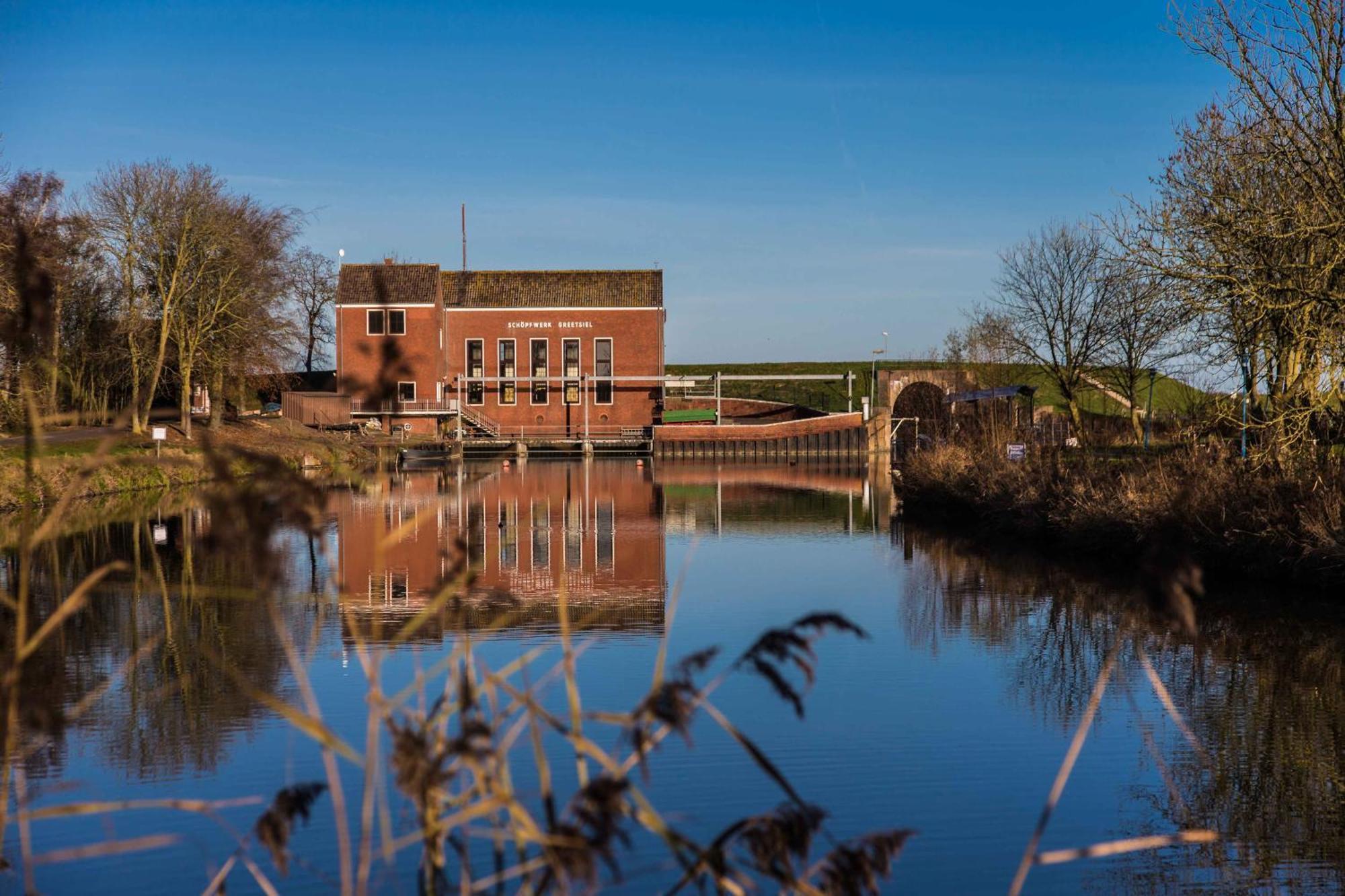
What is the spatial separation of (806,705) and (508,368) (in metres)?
52.0

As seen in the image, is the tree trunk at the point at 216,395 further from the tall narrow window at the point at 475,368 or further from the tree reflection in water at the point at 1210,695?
the tree reflection in water at the point at 1210,695

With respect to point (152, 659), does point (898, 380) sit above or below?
above

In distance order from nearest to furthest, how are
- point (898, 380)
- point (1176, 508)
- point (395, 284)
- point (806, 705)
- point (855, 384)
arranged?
point (806, 705) → point (1176, 508) → point (395, 284) → point (898, 380) → point (855, 384)

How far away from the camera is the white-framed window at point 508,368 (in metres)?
60.0

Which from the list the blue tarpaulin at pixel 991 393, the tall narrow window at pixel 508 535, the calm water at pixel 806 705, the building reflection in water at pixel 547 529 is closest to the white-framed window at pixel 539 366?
the building reflection in water at pixel 547 529

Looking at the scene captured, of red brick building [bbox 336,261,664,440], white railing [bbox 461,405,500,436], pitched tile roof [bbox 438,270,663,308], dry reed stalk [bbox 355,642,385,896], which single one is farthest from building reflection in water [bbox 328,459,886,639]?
pitched tile roof [bbox 438,270,663,308]

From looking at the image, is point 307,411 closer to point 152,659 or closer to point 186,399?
point 186,399

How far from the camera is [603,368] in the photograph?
6028cm

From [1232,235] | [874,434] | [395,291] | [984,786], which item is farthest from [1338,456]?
[395,291]

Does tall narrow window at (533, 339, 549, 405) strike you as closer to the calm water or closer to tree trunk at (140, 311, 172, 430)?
tree trunk at (140, 311, 172, 430)

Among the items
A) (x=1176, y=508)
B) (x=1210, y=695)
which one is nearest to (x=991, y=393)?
(x=1176, y=508)

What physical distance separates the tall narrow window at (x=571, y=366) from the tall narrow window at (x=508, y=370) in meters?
2.21

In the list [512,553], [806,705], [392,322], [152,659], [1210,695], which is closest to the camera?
[806,705]

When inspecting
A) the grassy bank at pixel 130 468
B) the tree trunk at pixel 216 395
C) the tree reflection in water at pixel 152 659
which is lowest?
the tree reflection in water at pixel 152 659
